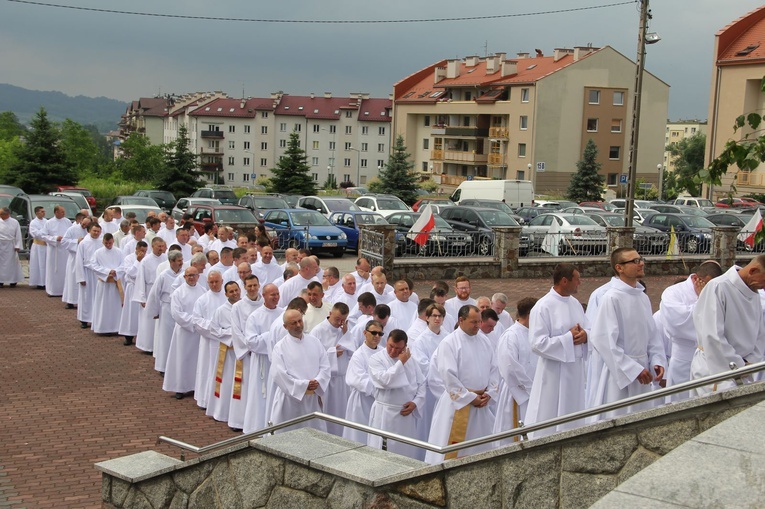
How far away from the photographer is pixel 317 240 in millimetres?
26266

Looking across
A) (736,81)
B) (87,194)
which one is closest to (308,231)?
(87,194)

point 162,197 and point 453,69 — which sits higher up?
point 453,69

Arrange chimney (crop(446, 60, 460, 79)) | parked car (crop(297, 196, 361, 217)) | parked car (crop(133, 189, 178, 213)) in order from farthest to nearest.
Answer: chimney (crop(446, 60, 460, 79)), parked car (crop(133, 189, 178, 213)), parked car (crop(297, 196, 361, 217))

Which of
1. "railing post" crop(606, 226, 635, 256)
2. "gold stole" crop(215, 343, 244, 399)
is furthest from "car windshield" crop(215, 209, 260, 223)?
"gold stole" crop(215, 343, 244, 399)

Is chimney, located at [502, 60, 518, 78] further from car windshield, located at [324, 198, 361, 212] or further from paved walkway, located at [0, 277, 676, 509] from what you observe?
paved walkway, located at [0, 277, 676, 509]

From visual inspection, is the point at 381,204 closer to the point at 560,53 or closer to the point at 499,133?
the point at 499,133

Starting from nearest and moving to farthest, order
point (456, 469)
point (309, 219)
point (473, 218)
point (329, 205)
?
point (456, 469), point (309, 219), point (473, 218), point (329, 205)

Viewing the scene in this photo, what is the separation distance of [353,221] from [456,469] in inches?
928

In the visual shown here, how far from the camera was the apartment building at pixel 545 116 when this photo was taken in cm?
6825

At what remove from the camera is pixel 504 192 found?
40.2 metres

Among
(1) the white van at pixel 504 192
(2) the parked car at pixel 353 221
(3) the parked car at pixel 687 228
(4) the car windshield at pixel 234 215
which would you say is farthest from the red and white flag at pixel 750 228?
(1) the white van at pixel 504 192

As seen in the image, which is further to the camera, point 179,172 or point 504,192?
point 179,172

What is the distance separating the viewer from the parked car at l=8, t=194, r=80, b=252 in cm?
2331

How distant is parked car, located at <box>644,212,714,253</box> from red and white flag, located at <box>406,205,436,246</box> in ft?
24.5
